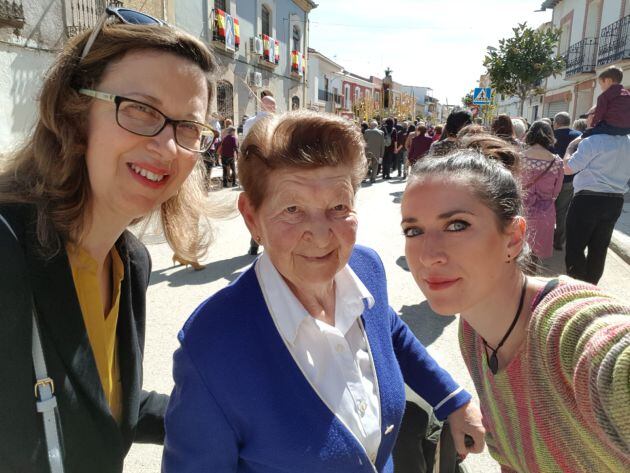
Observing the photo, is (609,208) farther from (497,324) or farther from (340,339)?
(340,339)

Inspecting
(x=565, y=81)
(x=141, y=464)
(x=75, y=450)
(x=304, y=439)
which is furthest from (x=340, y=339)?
(x=565, y=81)

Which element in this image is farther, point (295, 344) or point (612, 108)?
point (612, 108)

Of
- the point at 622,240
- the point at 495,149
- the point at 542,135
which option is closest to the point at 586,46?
the point at 622,240

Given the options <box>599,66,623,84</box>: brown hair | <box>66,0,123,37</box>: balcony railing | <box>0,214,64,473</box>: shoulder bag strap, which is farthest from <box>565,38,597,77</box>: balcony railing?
<box>0,214,64,473</box>: shoulder bag strap

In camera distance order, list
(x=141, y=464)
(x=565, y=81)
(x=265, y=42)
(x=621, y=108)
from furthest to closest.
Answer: (x=565, y=81) → (x=265, y=42) → (x=621, y=108) → (x=141, y=464)

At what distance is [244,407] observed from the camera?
109 centimetres

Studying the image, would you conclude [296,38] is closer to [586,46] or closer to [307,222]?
[586,46]

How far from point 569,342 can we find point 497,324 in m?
0.33

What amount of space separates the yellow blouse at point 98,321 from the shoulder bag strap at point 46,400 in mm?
171

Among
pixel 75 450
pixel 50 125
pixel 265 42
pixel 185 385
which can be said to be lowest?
pixel 75 450

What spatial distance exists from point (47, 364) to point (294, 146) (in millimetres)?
829

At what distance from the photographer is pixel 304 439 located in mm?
1121

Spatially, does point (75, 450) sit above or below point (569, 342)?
below

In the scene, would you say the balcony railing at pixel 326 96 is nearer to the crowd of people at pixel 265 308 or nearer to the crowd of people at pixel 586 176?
the crowd of people at pixel 586 176
